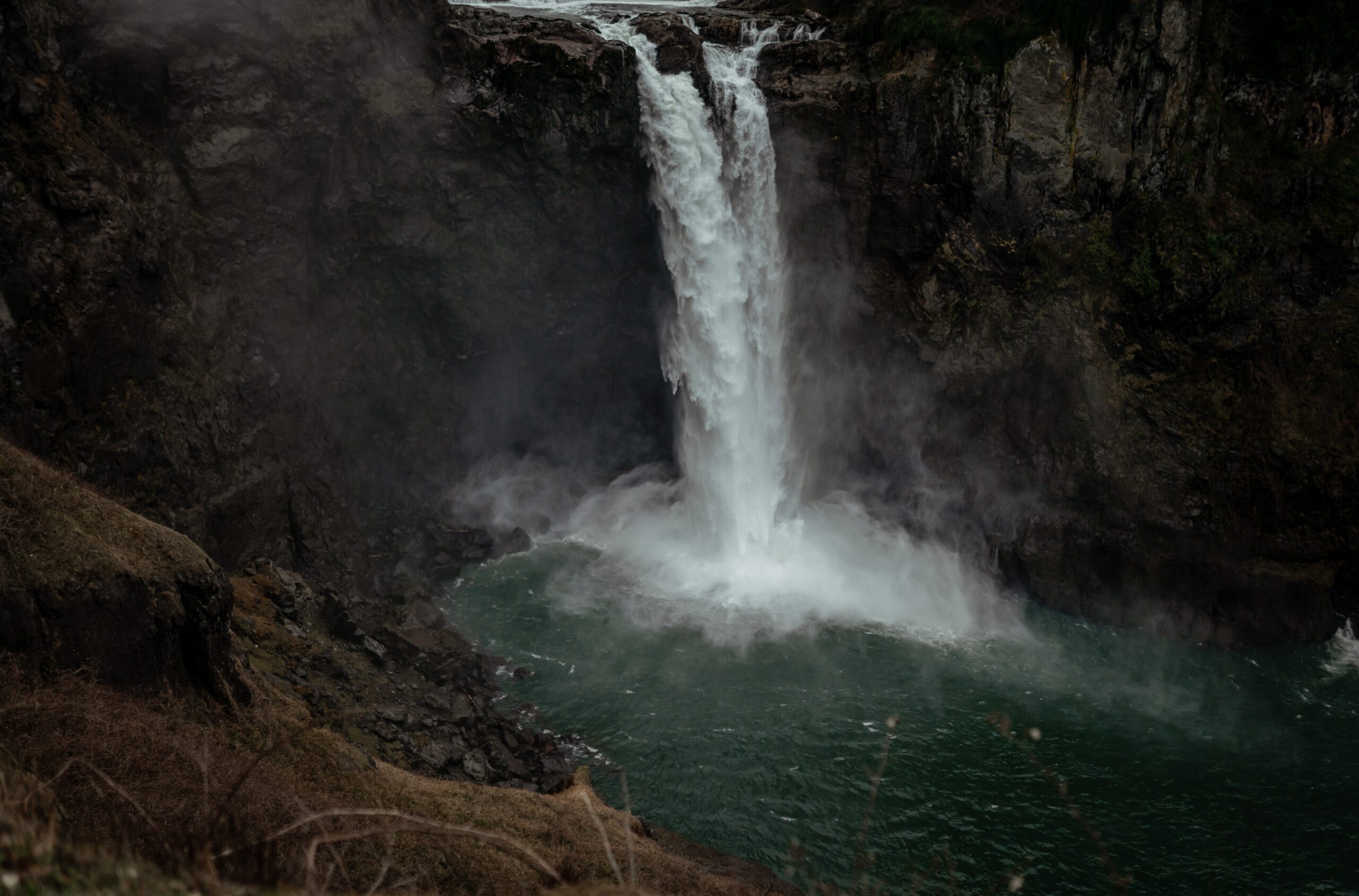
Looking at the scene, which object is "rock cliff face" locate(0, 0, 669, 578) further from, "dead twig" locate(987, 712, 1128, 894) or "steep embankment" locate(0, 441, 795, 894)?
"dead twig" locate(987, 712, 1128, 894)

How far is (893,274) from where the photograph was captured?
2825 centimetres

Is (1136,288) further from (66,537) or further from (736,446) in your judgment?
(66,537)

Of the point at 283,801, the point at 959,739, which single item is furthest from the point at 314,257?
the point at 959,739

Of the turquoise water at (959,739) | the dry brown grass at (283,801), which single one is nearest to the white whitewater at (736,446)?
the turquoise water at (959,739)

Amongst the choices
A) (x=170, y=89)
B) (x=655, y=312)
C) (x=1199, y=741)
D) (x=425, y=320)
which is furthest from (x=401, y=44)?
Answer: (x=1199, y=741)

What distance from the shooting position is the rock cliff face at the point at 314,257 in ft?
58.6

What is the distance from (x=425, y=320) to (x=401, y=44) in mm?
8168

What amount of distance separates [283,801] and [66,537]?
4.63m

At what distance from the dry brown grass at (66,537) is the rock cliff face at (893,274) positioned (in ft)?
30.6

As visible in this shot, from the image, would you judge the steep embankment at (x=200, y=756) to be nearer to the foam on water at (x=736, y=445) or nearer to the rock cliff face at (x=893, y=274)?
the rock cliff face at (x=893, y=274)

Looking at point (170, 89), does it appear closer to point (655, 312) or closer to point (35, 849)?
point (655, 312)

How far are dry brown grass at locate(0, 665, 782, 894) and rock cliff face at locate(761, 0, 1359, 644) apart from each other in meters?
18.5

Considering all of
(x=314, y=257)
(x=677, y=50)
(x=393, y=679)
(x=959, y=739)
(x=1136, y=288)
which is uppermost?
(x=677, y=50)

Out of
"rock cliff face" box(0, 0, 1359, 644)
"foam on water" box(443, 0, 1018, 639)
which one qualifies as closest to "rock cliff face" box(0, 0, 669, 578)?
"rock cliff face" box(0, 0, 1359, 644)
